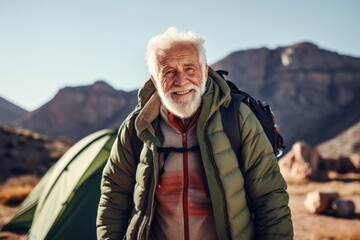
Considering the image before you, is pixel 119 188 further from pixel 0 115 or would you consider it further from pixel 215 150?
pixel 0 115

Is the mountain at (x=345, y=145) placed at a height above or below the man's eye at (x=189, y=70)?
below

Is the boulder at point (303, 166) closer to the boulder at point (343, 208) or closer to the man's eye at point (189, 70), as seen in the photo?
the boulder at point (343, 208)

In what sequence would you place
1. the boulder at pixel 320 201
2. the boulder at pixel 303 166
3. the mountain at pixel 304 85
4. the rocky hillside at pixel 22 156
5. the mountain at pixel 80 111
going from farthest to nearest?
the mountain at pixel 80 111 → the mountain at pixel 304 85 → the boulder at pixel 303 166 → the rocky hillside at pixel 22 156 → the boulder at pixel 320 201

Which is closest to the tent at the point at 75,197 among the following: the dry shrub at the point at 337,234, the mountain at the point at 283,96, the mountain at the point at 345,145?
the dry shrub at the point at 337,234

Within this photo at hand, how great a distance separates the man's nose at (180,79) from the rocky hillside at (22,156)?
11.6 metres

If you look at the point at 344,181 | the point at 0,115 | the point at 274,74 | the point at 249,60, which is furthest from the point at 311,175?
the point at 0,115

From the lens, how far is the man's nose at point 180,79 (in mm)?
1859

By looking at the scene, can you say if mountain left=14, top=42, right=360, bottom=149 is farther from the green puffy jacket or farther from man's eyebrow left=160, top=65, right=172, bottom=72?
man's eyebrow left=160, top=65, right=172, bottom=72

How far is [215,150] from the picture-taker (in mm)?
1692

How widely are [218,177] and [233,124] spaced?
322 millimetres

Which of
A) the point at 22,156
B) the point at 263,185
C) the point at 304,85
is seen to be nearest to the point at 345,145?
the point at 304,85

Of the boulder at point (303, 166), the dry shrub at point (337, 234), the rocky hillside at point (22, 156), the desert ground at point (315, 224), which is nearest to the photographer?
the dry shrub at point (337, 234)

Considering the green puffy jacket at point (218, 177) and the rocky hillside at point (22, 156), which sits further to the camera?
the rocky hillside at point (22, 156)

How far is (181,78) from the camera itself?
186cm
